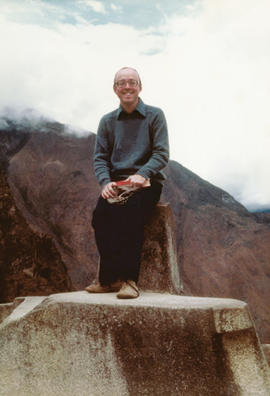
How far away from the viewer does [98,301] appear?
254 cm

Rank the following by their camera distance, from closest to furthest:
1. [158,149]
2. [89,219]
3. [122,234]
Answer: [122,234] < [158,149] < [89,219]

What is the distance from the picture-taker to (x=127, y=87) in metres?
3.11

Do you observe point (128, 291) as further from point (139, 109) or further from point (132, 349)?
point (139, 109)

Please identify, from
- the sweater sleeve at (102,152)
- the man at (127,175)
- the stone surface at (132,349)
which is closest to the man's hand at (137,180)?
the man at (127,175)

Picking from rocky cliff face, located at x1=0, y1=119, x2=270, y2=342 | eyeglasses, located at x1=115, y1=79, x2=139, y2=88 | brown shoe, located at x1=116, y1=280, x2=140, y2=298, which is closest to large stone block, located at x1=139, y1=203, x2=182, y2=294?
brown shoe, located at x1=116, y1=280, x2=140, y2=298

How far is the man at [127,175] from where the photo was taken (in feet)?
9.31

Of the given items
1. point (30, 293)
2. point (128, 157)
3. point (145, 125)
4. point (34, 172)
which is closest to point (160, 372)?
point (128, 157)

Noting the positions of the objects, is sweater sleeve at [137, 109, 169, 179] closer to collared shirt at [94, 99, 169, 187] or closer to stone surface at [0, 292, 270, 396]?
collared shirt at [94, 99, 169, 187]

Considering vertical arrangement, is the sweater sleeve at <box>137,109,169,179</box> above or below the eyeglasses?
below

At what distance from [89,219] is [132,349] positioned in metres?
10.5

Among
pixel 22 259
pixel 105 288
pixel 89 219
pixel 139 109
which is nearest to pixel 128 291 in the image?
pixel 105 288

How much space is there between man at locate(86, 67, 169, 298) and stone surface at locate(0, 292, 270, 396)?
0.86ft

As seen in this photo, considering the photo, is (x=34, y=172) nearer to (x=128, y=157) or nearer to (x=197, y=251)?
(x=197, y=251)

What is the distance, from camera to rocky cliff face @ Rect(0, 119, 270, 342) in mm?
12375
